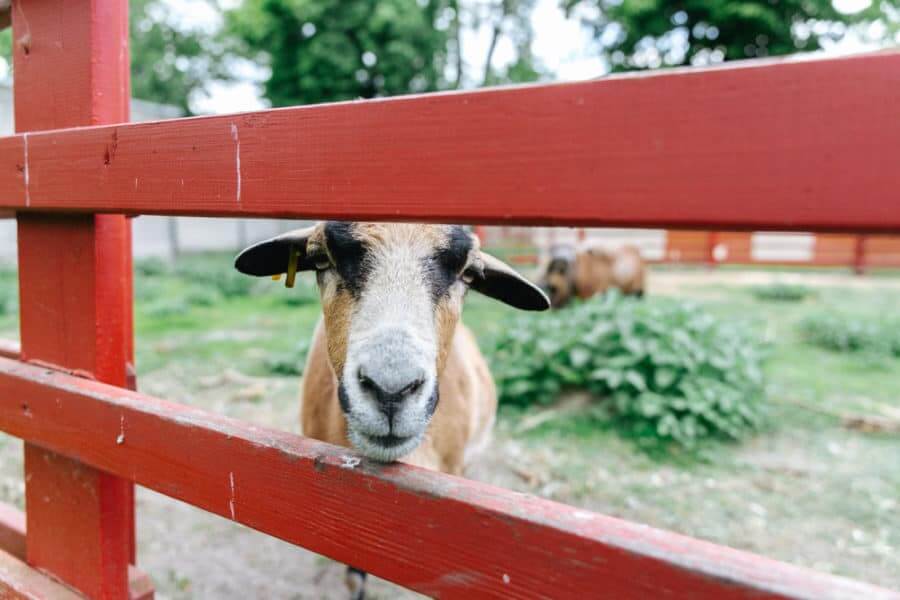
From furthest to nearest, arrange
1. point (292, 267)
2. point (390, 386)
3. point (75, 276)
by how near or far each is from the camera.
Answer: point (292, 267) → point (75, 276) → point (390, 386)

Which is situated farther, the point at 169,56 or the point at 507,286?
the point at 169,56

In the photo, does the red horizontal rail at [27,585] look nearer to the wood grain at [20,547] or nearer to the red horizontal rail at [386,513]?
the wood grain at [20,547]

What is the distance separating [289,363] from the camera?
7098mm

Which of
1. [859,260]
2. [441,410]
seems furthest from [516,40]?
[441,410]

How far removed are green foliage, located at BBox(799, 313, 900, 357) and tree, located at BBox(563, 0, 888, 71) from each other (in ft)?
40.7

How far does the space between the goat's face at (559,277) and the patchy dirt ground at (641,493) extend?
4.17 meters

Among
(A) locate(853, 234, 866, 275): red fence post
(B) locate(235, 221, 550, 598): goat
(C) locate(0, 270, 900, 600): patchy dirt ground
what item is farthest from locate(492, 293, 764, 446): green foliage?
(A) locate(853, 234, 866, 275): red fence post

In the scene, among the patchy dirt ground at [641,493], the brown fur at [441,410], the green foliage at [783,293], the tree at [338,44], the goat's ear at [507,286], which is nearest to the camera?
the goat's ear at [507,286]

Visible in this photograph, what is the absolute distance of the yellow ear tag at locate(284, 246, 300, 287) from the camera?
2.23 meters

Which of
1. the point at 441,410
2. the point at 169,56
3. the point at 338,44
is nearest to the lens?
the point at 441,410

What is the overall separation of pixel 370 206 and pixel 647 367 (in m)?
5.04

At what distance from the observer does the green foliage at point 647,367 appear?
5.27 m

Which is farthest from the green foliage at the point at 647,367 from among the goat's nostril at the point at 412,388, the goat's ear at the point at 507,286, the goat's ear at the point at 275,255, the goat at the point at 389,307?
the goat's nostril at the point at 412,388

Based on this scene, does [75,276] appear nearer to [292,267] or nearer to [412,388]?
[292,267]
